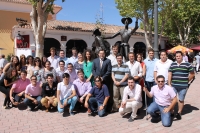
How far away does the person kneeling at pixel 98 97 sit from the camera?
5148mm

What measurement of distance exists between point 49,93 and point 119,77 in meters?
2.01

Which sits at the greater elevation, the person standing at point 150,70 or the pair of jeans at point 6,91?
the person standing at point 150,70

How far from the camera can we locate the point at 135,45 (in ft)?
79.4

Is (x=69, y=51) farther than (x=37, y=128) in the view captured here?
Yes

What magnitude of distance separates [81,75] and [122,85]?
1.10 m

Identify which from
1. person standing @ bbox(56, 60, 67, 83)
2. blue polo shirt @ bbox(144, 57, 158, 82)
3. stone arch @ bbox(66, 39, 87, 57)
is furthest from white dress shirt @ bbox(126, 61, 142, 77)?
stone arch @ bbox(66, 39, 87, 57)

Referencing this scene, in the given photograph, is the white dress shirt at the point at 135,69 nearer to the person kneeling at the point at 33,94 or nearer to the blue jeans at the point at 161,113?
the blue jeans at the point at 161,113

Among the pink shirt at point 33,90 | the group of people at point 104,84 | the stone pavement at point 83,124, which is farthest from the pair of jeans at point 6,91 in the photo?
the pink shirt at point 33,90

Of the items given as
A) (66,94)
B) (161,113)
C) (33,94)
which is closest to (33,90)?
(33,94)

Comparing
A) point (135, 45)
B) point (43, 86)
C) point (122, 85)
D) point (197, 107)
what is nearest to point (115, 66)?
point (122, 85)

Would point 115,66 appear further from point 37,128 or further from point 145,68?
point 37,128

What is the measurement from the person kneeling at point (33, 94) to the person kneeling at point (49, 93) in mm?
210

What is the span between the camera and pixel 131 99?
4.85 m

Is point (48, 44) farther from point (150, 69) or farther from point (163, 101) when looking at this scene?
point (163, 101)
